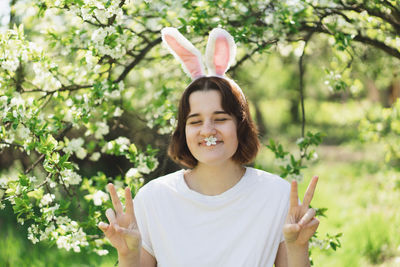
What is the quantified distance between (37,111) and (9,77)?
28 centimetres

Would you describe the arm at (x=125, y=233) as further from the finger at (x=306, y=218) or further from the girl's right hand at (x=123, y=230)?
the finger at (x=306, y=218)

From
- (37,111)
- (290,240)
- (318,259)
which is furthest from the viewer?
(318,259)

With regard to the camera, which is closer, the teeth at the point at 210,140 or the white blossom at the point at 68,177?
the teeth at the point at 210,140

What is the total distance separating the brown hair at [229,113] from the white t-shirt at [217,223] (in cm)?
11

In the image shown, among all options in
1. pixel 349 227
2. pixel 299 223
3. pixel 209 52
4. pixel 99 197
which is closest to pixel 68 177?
pixel 99 197

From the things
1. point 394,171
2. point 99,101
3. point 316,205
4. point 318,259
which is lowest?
point 316,205

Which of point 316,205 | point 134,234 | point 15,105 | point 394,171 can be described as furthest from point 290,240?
point 316,205

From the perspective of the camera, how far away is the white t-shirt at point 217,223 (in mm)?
1831

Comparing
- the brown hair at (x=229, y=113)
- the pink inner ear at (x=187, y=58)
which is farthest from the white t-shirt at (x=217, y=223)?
the pink inner ear at (x=187, y=58)

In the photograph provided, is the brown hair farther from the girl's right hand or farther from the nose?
the girl's right hand

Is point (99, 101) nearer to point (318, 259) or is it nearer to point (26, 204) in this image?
point (26, 204)

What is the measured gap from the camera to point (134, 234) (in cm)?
164

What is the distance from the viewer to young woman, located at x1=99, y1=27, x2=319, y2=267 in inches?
71.8

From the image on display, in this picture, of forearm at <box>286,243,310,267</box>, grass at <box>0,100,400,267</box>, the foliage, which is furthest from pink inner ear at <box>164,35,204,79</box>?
the foliage
